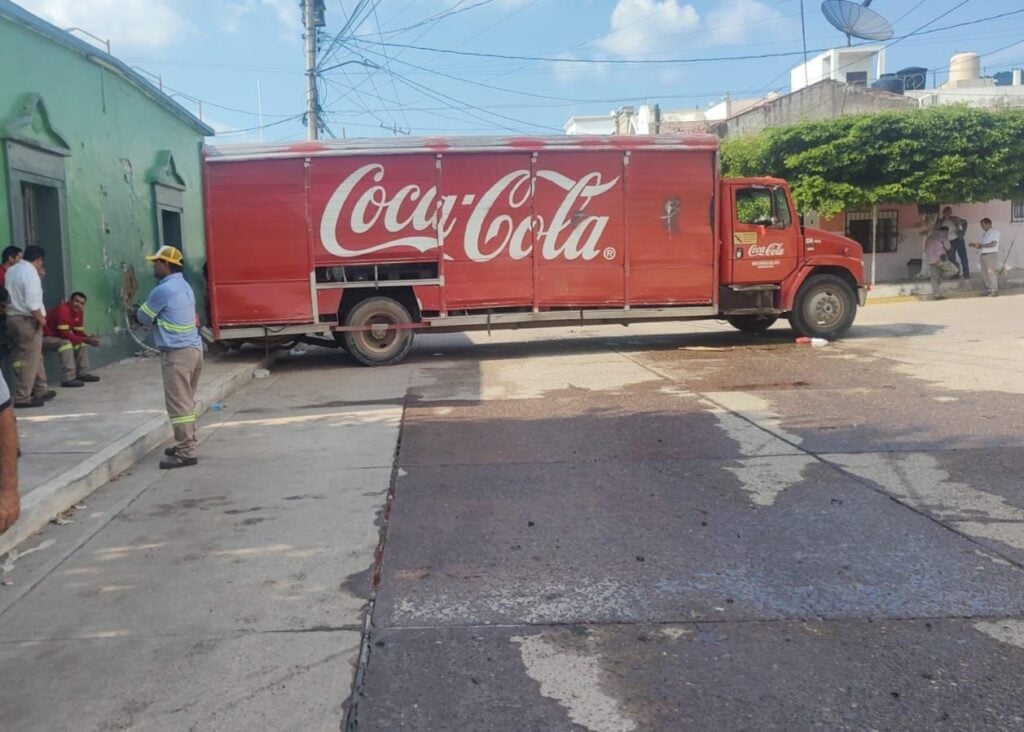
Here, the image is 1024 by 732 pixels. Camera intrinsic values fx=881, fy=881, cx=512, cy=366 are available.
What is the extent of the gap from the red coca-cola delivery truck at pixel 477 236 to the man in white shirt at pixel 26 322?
137 inches

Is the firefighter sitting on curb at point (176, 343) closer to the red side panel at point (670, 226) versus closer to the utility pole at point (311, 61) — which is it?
the red side panel at point (670, 226)

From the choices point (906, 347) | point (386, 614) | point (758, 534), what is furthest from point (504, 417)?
point (906, 347)

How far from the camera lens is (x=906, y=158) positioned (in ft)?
69.7

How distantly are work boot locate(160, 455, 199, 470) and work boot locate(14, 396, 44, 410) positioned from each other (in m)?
2.76

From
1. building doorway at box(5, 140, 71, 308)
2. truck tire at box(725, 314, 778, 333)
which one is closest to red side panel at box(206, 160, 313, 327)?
building doorway at box(5, 140, 71, 308)

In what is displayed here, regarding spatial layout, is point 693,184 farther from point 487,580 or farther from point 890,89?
point 890,89

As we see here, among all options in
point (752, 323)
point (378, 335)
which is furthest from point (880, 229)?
point (378, 335)

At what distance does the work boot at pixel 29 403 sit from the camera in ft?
28.4

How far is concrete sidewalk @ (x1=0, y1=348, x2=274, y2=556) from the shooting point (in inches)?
219

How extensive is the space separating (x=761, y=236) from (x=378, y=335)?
19.5ft

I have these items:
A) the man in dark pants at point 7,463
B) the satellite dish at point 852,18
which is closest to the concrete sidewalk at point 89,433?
the man in dark pants at point 7,463

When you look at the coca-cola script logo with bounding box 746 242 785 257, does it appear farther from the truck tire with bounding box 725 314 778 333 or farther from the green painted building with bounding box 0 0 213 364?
the green painted building with bounding box 0 0 213 364

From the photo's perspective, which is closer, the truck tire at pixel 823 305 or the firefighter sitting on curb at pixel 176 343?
the firefighter sitting on curb at pixel 176 343

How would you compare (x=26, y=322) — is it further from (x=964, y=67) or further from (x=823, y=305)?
(x=964, y=67)
